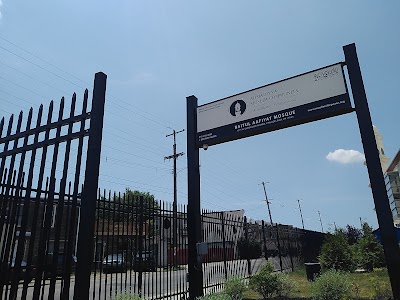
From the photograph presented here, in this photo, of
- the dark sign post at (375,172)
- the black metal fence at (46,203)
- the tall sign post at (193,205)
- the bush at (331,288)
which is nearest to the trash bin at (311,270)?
the bush at (331,288)

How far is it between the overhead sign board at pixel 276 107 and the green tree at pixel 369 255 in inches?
470

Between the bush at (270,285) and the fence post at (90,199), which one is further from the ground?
the fence post at (90,199)

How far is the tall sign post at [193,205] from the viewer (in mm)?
9172

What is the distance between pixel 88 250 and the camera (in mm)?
3562

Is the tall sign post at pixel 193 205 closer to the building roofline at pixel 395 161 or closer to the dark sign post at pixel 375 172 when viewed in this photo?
the dark sign post at pixel 375 172

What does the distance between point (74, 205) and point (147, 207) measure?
5.39m

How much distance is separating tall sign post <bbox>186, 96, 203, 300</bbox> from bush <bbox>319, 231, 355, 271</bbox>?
9652 millimetres

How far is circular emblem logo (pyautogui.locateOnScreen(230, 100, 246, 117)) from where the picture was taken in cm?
1007

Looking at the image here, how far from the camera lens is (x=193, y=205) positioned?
385 inches

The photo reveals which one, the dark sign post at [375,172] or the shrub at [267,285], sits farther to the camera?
the shrub at [267,285]

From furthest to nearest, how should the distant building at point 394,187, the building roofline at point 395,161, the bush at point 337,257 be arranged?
the distant building at point 394,187
the building roofline at point 395,161
the bush at point 337,257

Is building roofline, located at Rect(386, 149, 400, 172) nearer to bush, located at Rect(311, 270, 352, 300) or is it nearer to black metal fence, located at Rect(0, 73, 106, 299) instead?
bush, located at Rect(311, 270, 352, 300)

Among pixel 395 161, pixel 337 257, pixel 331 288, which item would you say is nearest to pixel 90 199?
pixel 331 288

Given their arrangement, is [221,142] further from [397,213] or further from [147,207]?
[397,213]
